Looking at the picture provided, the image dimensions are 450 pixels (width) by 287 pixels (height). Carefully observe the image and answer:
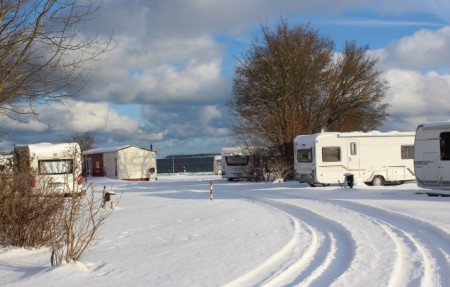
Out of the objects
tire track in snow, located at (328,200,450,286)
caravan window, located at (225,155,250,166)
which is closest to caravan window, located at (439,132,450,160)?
tire track in snow, located at (328,200,450,286)

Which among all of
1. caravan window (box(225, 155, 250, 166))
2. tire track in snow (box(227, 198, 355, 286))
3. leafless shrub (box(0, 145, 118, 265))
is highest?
caravan window (box(225, 155, 250, 166))

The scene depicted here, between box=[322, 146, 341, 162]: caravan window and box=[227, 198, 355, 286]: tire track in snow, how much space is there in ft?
45.5

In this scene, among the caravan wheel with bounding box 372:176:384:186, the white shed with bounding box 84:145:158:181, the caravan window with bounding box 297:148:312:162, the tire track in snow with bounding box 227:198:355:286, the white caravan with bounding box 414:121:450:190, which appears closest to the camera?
the tire track in snow with bounding box 227:198:355:286

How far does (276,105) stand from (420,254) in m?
28.9

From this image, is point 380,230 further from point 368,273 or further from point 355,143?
point 355,143

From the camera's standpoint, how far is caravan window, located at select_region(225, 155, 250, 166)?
121 feet

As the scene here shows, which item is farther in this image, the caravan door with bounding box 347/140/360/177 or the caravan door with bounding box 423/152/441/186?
the caravan door with bounding box 347/140/360/177

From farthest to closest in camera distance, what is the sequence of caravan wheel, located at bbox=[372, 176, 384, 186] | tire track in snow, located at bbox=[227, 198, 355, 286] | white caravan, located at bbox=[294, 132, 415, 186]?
caravan wheel, located at bbox=[372, 176, 384, 186], white caravan, located at bbox=[294, 132, 415, 186], tire track in snow, located at bbox=[227, 198, 355, 286]

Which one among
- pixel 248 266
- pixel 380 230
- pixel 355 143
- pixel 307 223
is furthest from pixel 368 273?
pixel 355 143

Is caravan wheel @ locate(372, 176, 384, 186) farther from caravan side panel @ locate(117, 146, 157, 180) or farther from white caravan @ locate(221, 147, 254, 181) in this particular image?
caravan side panel @ locate(117, 146, 157, 180)

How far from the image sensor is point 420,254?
26.9ft

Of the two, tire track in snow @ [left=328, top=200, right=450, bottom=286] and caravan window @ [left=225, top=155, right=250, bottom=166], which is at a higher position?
caravan window @ [left=225, top=155, right=250, bottom=166]

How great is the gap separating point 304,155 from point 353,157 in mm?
2397

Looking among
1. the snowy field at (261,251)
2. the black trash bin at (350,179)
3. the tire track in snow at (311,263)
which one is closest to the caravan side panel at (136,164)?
the black trash bin at (350,179)
